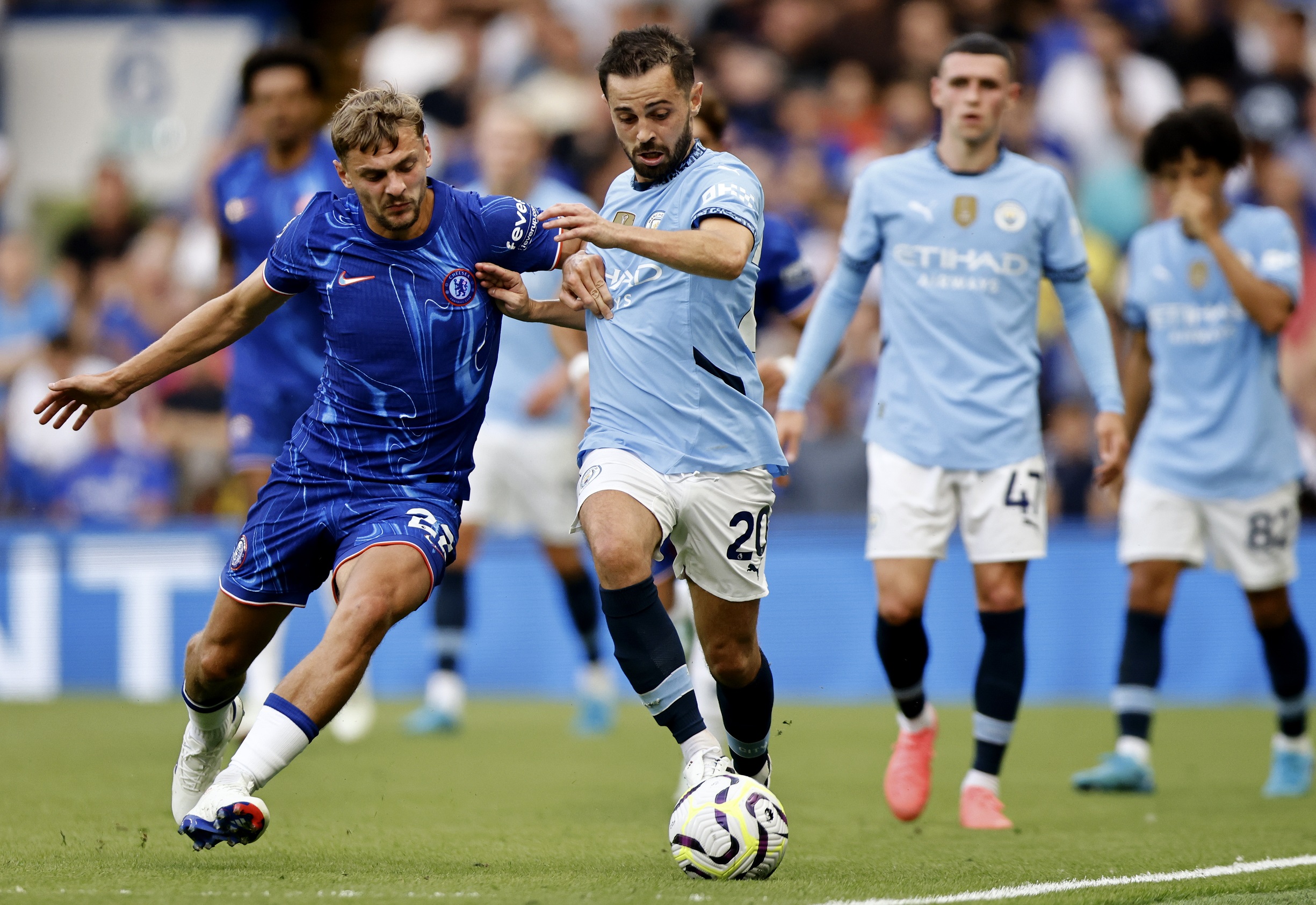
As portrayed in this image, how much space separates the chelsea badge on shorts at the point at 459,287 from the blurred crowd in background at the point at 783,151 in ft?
22.5

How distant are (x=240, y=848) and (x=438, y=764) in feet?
8.12

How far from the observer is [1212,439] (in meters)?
7.35

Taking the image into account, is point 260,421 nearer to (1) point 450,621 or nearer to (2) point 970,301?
(1) point 450,621

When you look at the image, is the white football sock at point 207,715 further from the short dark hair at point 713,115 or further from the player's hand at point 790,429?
→ the short dark hair at point 713,115

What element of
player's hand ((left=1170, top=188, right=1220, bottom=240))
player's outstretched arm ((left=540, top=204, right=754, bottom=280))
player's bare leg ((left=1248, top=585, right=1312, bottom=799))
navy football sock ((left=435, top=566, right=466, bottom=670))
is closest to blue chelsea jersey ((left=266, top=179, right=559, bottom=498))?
player's outstretched arm ((left=540, top=204, right=754, bottom=280))

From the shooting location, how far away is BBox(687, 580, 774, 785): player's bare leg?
5.20 meters

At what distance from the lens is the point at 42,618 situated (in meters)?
11.4

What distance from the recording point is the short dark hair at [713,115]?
683 cm

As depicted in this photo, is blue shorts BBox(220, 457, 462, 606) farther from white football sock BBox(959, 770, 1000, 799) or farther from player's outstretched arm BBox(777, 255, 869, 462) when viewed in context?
white football sock BBox(959, 770, 1000, 799)

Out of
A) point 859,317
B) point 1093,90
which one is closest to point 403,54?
point 859,317

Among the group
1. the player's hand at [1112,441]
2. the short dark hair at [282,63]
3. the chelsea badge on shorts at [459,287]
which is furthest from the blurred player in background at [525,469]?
the chelsea badge on shorts at [459,287]

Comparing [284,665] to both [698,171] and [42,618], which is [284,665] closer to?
[42,618]

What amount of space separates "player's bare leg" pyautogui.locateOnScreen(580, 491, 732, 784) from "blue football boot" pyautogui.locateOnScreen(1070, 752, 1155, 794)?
2.80 m

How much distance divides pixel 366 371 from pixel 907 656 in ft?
7.97
